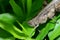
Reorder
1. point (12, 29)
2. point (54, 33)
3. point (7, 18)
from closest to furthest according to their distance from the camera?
point (54, 33)
point (12, 29)
point (7, 18)

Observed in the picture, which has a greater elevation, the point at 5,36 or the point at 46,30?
the point at 5,36

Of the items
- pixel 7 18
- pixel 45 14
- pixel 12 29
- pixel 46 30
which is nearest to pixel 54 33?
pixel 46 30

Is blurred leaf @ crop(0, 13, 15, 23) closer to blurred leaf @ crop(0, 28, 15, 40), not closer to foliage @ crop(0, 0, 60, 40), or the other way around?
foliage @ crop(0, 0, 60, 40)

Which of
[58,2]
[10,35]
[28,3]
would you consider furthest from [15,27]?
[58,2]

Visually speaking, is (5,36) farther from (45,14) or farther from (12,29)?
(45,14)

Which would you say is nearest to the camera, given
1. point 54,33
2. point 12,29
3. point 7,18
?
point 54,33

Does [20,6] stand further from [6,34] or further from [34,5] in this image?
[6,34]

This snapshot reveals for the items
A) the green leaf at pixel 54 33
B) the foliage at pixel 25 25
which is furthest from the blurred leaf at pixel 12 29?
the green leaf at pixel 54 33

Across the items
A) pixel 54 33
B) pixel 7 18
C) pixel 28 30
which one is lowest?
pixel 54 33
